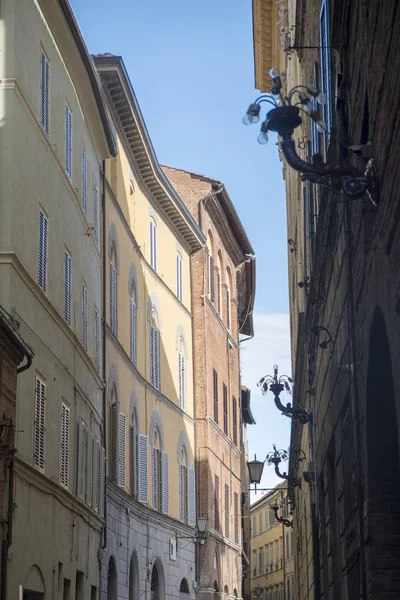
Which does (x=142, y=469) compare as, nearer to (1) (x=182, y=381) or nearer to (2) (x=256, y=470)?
(2) (x=256, y=470)

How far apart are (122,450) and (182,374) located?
9613 millimetres

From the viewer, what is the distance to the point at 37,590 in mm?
17234

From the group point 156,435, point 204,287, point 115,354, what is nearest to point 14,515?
point 115,354

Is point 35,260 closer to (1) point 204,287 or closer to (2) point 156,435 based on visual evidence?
(2) point 156,435

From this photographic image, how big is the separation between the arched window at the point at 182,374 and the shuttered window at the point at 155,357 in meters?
3.13

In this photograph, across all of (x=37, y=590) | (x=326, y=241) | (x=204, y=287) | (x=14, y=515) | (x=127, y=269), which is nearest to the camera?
(x=326, y=241)

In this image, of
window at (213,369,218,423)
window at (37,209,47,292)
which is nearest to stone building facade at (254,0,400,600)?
window at (37,209,47,292)

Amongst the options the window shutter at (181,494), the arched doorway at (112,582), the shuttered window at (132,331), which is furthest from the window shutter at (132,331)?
the window shutter at (181,494)

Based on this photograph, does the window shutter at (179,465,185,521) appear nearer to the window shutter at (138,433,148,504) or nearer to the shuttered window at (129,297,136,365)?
the window shutter at (138,433,148,504)

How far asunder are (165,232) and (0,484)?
71.2 ft

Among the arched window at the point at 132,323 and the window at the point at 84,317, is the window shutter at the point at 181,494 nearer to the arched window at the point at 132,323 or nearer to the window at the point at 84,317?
the arched window at the point at 132,323

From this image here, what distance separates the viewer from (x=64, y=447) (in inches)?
778

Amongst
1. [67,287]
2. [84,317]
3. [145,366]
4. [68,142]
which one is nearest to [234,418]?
[145,366]

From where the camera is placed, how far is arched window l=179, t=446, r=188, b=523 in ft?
115
